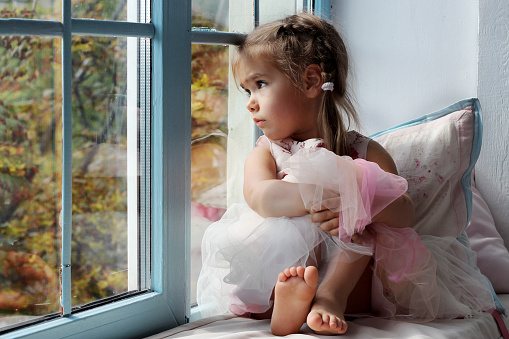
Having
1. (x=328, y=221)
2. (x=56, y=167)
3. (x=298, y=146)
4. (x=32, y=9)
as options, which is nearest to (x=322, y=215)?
(x=328, y=221)

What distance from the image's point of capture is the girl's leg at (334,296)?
93cm

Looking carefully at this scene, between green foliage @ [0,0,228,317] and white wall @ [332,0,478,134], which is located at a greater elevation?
white wall @ [332,0,478,134]

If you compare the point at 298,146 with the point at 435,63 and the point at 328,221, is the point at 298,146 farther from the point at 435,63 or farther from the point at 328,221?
the point at 435,63

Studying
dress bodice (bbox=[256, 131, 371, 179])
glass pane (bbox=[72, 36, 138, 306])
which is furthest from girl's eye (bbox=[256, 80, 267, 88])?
glass pane (bbox=[72, 36, 138, 306])

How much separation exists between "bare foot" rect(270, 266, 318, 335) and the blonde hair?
1.20 ft

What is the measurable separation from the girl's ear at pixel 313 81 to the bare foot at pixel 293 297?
47 centimetres

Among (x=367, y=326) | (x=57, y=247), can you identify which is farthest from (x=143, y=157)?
(x=367, y=326)

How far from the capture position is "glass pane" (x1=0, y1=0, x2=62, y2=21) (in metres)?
0.89

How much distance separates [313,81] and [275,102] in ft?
0.38

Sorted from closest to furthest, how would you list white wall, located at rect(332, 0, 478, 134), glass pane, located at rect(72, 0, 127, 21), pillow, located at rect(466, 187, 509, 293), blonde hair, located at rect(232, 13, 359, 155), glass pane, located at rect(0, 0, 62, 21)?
glass pane, located at rect(0, 0, 62, 21), glass pane, located at rect(72, 0, 127, 21), blonde hair, located at rect(232, 13, 359, 155), pillow, located at rect(466, 187, 509, 293), white wall, located at rect(332, 0, 478, 134)

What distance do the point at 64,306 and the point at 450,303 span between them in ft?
2.55

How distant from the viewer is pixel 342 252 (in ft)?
3.43

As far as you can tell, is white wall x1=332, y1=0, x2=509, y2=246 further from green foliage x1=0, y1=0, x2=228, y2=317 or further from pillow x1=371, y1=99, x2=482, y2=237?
green foliage x1=0, y1=0, x2=228, y2=317

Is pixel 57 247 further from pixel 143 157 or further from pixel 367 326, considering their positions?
pixel 367 326
